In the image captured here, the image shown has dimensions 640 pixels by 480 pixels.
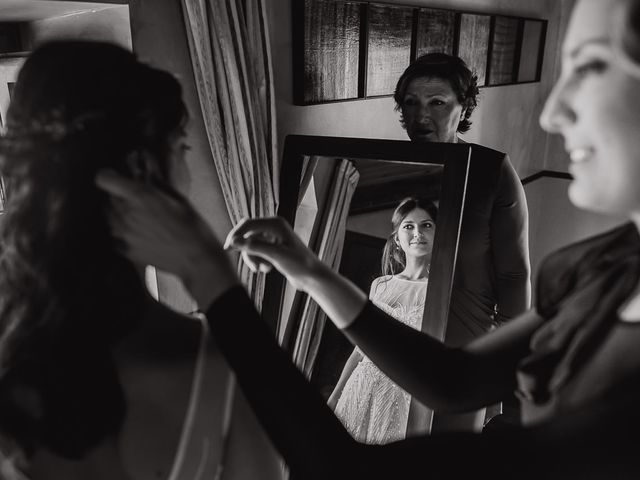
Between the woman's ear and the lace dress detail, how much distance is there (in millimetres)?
673

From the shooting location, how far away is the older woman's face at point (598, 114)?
1.32 ft

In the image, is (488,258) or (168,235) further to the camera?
(488,258)

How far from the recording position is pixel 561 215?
12.3 ft

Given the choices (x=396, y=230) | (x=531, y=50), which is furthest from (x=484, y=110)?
(x=396, y=230)

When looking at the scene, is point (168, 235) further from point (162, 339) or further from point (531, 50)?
point (531, 50)

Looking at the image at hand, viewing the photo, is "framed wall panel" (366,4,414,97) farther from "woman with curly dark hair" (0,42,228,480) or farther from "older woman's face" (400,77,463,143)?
"woman with curly dark hair" (0,42,228,480)

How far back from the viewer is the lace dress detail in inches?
43.4

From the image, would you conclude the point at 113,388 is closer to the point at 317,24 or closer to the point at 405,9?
the point at 317,24

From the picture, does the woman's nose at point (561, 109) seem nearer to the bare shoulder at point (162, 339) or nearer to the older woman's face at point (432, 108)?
the bare shoulder at point (162, 339)

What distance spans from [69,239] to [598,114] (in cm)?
49

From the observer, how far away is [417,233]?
3.54 feet

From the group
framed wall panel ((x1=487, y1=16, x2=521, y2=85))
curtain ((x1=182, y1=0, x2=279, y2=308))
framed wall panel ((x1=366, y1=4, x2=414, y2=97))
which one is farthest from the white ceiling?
framed wall panel ((x1=487, y1=16, x2=521, y2=85))

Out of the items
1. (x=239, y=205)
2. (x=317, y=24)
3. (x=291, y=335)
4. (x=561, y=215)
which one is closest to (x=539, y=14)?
(x=561, y=215)

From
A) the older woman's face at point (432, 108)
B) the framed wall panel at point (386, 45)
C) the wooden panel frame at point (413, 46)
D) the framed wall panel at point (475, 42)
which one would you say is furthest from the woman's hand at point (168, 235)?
the framed wall panel at point (475, 42)
